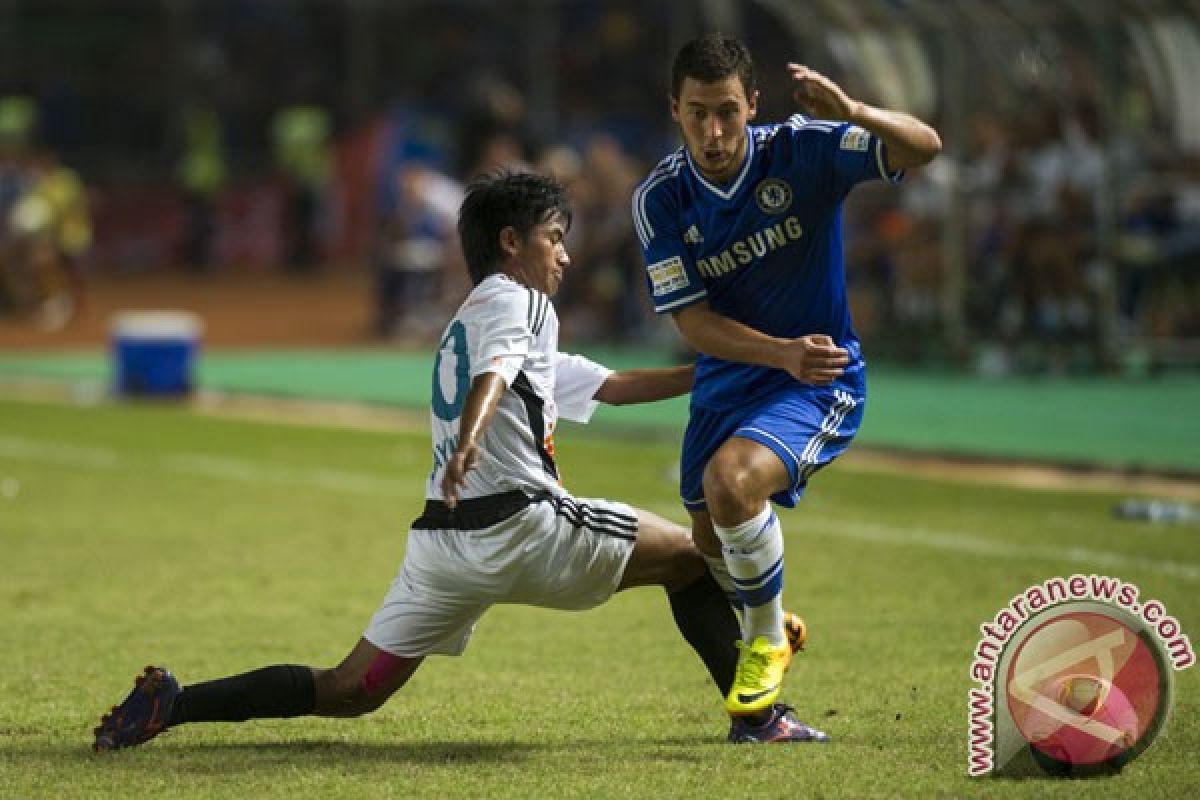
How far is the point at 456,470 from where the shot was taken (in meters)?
5.46

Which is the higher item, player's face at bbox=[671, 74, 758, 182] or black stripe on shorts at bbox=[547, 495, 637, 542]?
player's face at bbox=[671, 74, 758, 182]

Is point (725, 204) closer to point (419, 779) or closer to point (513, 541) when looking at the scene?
point (513, 541)

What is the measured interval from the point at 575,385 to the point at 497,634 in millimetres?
2089

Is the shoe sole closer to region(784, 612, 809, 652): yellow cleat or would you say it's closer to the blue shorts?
the blue shorts

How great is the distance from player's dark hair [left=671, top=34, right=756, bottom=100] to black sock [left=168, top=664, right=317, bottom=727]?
6.48ft

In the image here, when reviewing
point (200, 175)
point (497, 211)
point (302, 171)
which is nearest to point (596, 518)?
point (497, 211)

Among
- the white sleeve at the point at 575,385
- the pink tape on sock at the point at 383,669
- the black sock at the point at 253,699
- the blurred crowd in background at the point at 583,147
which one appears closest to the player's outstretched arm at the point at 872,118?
the white sleeve at the point at 575,385

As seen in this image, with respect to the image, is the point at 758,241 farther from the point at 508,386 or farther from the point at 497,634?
the point at 497,634

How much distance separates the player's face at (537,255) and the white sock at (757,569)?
0.83m

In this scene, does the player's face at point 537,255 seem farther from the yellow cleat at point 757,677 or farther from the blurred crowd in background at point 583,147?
the blurred crowd in background at point 583,147

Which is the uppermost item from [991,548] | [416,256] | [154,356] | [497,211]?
[497,211]

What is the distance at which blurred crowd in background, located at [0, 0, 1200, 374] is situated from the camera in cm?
1848

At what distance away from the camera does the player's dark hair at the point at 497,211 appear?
6.05m

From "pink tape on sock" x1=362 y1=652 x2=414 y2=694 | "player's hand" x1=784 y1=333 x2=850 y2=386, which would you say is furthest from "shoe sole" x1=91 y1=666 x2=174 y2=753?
"player's hand" x1=784 y1=333 x2=850 y2=386
